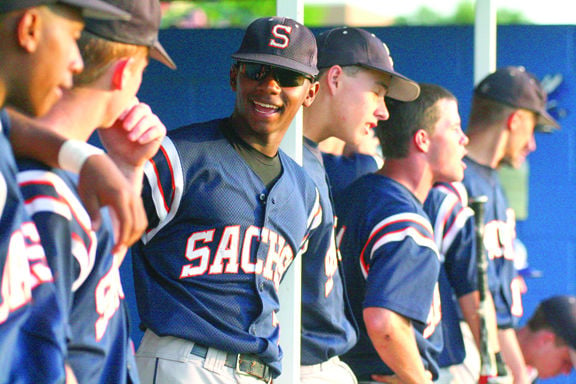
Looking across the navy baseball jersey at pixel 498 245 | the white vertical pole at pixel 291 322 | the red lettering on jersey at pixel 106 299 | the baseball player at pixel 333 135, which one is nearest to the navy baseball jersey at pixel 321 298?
the baseball player at pixel 333 135

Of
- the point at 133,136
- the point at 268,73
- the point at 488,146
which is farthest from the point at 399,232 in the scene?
the point at 133,136

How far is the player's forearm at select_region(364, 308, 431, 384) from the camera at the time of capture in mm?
3643

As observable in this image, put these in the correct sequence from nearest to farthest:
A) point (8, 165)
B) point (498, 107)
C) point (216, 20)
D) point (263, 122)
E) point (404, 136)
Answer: point (8, 165), point (263, 122), point (404, 136), point (498, 107), point (216, 20)

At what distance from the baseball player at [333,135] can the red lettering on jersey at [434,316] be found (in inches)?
12.9

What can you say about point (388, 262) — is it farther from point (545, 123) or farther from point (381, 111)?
point (545, 123)

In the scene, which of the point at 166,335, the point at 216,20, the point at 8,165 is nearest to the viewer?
the point at 8,165

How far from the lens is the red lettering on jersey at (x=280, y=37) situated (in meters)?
3.24

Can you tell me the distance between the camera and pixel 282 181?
10.5 feet

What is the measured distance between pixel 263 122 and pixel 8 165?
4.75 ft

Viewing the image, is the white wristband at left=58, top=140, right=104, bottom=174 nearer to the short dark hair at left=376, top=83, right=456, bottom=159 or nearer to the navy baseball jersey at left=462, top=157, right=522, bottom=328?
the short dark hair at left=376, top=83, right=456, bottom=159

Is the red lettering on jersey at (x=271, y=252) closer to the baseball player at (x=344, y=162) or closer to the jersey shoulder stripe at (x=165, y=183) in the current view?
the jersey shoulder stripe at (x=165, y=183)

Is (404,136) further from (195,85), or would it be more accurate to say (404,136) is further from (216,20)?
(216,20)

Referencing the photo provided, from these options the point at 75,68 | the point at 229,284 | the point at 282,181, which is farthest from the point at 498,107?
the point at 75,68

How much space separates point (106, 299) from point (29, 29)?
620mm
